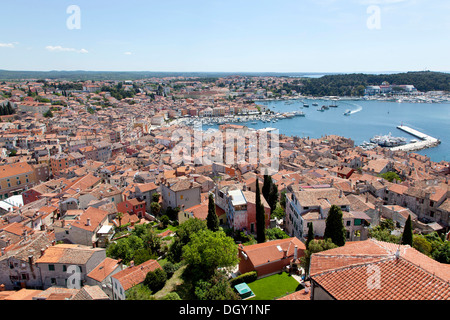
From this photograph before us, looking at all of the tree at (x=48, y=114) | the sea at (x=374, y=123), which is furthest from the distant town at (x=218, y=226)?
the sea at (x=374, y=123)

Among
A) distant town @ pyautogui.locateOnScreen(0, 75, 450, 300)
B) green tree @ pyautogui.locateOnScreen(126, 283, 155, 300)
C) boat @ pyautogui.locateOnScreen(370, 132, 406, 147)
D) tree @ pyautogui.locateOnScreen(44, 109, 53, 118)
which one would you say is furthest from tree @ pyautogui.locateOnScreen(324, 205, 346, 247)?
tree @ pyautogui.locateOnScreen(44, 109, 53, 118)

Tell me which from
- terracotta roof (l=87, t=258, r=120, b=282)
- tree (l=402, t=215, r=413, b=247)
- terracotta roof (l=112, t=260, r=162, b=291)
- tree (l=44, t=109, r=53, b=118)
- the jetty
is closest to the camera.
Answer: terracotta roof (l=112, t=260, r=162, b=291)

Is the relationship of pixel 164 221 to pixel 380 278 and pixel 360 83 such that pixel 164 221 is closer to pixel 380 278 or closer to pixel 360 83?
pixel 380 278

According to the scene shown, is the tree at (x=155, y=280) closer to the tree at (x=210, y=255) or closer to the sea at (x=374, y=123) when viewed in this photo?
the tree at (x=210, y=255)

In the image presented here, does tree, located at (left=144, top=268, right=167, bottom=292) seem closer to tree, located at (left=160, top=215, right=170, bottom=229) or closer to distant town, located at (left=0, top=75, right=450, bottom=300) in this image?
distant town, located at (left=0, top=75, right=450, bottom=300)

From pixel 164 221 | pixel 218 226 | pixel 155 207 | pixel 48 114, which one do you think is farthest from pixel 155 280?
pixel 48 114

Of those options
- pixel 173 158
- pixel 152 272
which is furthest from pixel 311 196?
pixel 173 158
